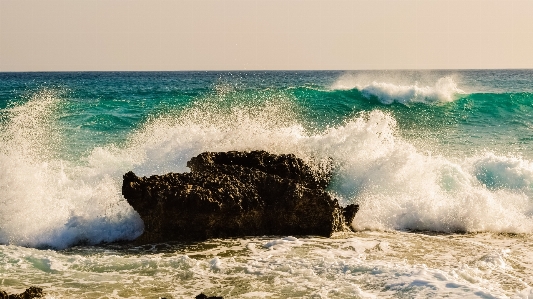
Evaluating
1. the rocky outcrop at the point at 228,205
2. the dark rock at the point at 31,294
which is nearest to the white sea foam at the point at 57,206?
the rocky outcrop at the point at 228,205

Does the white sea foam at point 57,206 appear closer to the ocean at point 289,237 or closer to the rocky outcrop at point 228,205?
the ocean at point 289,237

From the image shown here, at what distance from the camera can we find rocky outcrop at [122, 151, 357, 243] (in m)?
7.39

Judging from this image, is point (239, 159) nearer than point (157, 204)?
No

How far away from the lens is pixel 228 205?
24.5 feet

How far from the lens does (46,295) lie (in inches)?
215

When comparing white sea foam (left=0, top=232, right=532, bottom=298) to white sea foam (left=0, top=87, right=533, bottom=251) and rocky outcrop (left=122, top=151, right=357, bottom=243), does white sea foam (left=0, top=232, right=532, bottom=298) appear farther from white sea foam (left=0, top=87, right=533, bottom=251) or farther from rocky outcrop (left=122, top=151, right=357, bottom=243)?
white sea foam (left=0, top=87, right=533, bottom=251)

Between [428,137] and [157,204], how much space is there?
11.4 m

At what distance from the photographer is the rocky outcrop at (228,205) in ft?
24.2

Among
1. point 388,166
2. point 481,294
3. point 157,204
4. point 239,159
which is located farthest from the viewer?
point 388,166

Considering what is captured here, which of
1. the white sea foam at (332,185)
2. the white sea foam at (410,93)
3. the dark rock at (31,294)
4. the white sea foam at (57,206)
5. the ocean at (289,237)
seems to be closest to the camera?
the dark rock at (31,294)

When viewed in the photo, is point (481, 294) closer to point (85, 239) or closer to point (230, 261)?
point (230, 261)

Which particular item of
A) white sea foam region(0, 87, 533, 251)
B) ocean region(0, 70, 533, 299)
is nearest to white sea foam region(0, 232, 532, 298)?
ocean region(0, 70, 533, 299)

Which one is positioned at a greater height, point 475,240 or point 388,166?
point 388,166

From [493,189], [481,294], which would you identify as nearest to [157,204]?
[481,294]
